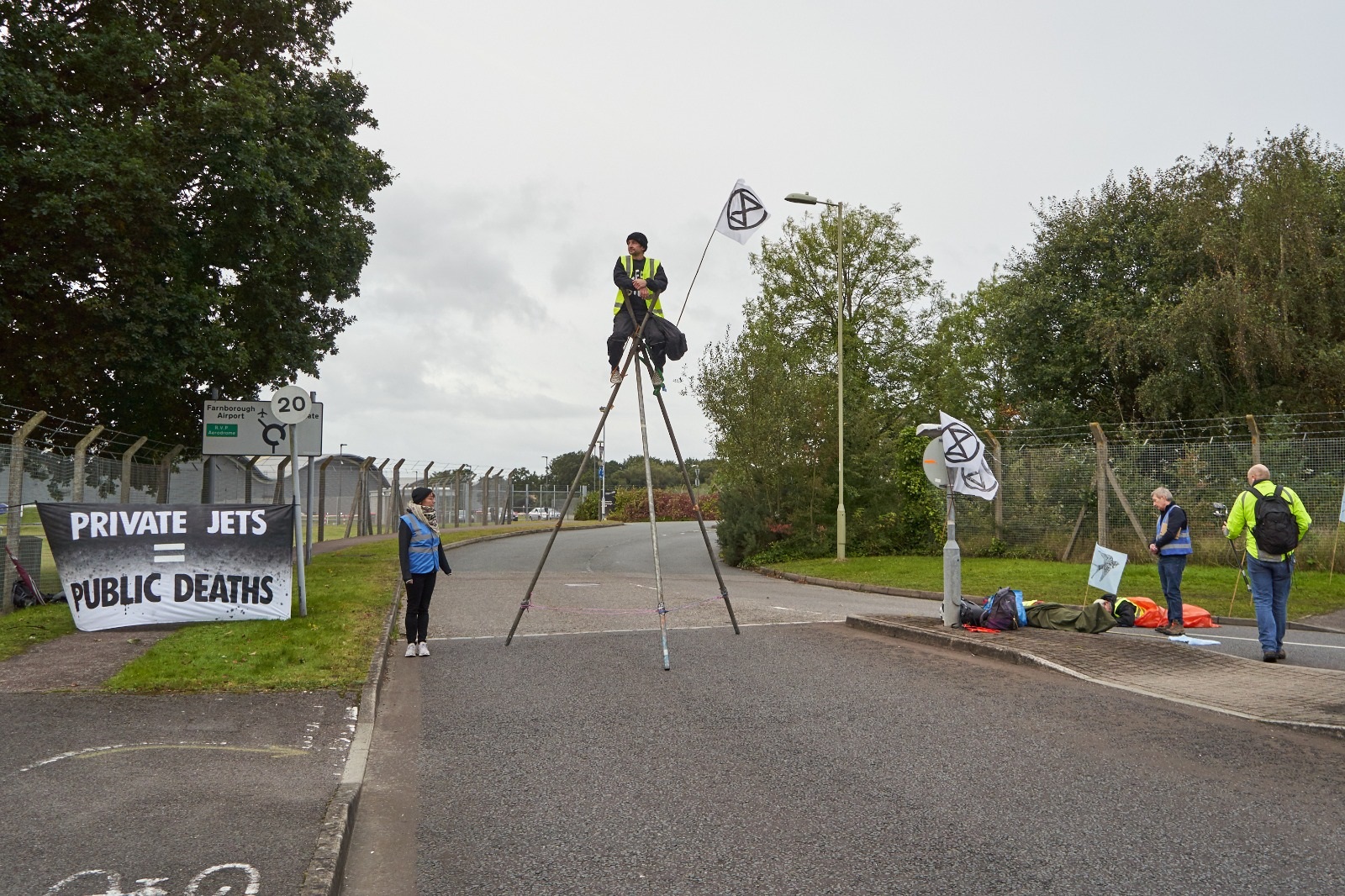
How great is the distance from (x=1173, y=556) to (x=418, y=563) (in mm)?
8514

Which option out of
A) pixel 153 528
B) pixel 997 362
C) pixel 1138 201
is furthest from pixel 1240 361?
pixel 153 528

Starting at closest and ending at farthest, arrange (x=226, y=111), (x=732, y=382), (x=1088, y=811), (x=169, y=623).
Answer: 1. (x=1088, y=811)
2. (x=169, y=623)
3. (x=226, y=111)
4. (x=732, y=382)

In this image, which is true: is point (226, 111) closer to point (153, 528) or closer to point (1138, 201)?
point (153, 528)

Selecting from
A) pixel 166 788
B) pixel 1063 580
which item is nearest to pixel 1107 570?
pixel 1063 580

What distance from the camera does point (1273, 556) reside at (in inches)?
390

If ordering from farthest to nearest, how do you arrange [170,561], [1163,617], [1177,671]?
1. [1163,617]
2. [170,561]
3. [1177,671]

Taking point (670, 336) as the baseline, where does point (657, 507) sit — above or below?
below

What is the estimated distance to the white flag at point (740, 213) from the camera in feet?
33.1

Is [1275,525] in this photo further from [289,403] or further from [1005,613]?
[289,403]

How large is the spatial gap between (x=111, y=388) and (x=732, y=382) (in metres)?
14.3

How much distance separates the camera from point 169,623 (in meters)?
11.7

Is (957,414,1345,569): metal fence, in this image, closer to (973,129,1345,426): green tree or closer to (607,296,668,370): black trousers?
(973,129,1345,426): green tree

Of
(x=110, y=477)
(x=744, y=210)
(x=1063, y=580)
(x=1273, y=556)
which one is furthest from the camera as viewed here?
(x=1063, y=580)

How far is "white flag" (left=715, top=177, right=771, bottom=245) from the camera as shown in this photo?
1010cm
